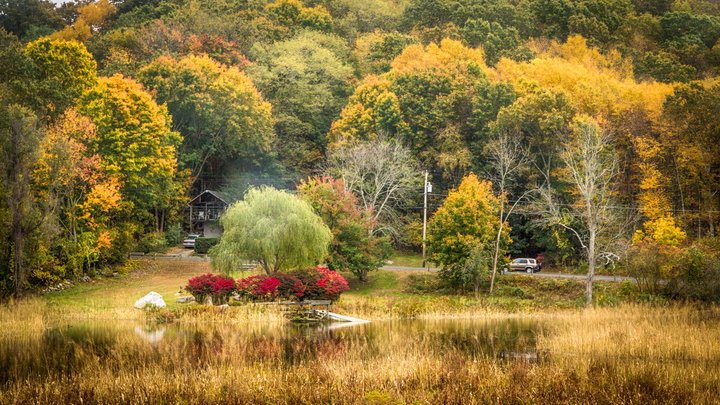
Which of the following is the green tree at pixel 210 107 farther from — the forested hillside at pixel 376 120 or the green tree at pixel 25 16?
the green tree at pixel 25 16

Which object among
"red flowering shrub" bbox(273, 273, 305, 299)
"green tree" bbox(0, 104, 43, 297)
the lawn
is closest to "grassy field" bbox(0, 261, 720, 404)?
"red flowering shrub" bbox(273, 273, 305, 299)

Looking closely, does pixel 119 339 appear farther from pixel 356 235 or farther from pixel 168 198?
pixel 168 198

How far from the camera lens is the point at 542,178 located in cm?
5909

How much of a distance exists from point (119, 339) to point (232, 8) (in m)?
67.5

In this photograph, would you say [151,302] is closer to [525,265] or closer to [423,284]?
[423,284]

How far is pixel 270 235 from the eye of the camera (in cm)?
3956

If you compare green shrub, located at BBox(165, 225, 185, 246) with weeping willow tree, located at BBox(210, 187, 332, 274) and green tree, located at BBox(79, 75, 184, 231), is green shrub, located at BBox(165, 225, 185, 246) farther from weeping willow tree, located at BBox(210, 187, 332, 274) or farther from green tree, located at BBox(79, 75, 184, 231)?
weeping willow tree, located at BBox(210, 187, 332, 274)

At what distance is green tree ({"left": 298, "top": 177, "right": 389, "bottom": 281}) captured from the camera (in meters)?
48.6

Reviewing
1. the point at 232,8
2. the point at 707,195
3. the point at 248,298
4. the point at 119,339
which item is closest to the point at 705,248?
the point at 707,195

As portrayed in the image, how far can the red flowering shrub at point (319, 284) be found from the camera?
3816cm

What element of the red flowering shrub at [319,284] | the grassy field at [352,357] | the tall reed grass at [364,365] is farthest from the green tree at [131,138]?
the tall reed grass at [364,365]

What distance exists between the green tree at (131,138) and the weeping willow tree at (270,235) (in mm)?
14184

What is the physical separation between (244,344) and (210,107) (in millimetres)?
43835

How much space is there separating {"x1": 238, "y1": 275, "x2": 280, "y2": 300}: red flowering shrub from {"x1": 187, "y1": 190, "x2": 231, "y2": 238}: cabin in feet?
100
